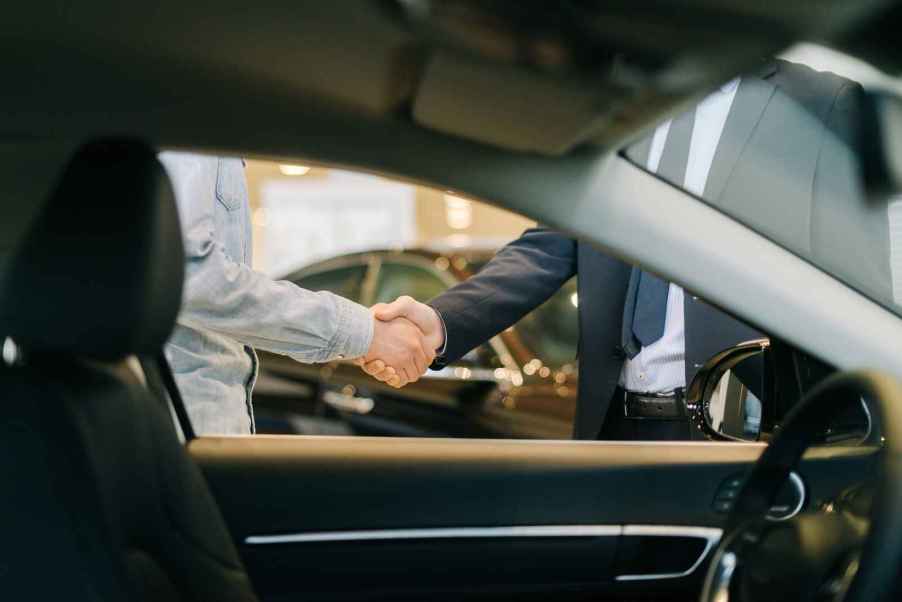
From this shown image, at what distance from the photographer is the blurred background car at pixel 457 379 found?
393 cm

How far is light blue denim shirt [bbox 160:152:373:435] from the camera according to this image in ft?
6.48

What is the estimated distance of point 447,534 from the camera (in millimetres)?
2076

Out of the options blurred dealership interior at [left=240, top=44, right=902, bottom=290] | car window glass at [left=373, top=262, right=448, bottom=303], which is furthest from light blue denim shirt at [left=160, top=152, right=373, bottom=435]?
blurred dealership interior at [left=240, top=44, right=902, bottom=290]

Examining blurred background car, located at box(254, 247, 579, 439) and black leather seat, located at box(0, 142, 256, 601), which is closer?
black leather seat, located at box(0, 142, 256, 601)

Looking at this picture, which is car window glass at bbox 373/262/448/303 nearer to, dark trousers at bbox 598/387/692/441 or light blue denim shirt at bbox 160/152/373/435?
dark trousers at bbox 598/387/692/441

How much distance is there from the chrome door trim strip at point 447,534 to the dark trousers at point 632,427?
16.3 inches

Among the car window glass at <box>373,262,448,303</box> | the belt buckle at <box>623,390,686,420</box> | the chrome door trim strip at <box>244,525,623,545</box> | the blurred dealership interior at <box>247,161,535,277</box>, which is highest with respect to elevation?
the belt buckle at <box>623,390,686,420</box>

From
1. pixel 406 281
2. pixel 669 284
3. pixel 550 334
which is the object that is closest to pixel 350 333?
pixel 669 284

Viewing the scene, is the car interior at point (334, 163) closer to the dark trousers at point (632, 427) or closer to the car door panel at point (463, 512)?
the car door panel at point (463, 512)

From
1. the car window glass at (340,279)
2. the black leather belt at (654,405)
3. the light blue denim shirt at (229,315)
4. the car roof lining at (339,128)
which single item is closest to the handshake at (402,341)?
the light blue denim shirt at (229,315)

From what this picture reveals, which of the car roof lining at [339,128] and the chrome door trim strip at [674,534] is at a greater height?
the car roof lining at [339,128]

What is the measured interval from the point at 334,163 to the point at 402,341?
0.92 m

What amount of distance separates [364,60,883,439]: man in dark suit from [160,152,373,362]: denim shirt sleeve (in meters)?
0.18

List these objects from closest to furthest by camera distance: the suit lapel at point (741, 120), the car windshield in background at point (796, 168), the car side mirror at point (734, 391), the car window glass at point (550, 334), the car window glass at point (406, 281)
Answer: the car windshield in background at point (796, 168), the suit lapel at point (741, 120), the car side mirror at point (734, 391), the car window glass at point (406, 281), the car window glass at point (550, 334)
